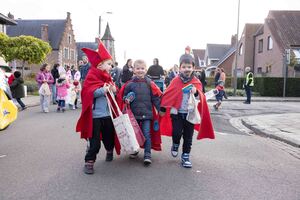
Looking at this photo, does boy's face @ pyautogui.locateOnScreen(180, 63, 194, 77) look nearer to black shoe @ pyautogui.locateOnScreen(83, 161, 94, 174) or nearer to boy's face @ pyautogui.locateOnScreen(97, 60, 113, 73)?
boy's face @ pyautogui.locateOnScreen(97, 60, 113, 73)

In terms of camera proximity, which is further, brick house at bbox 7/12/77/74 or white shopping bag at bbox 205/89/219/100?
brick house at bbox 7/12/77/74

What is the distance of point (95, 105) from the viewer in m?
5.19

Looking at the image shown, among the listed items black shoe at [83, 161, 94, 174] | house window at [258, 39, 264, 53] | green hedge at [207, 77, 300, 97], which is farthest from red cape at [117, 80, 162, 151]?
house window at [258, 39, 264, 53]

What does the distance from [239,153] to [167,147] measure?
1311 mm

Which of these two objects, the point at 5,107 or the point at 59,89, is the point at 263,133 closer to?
the point at 5,107

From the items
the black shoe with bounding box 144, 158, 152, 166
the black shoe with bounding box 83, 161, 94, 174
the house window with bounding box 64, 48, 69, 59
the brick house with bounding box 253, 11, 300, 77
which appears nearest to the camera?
the black shoe with bounding box 83, 161, 94, 174

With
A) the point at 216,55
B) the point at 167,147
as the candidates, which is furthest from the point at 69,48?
the point at 167,147

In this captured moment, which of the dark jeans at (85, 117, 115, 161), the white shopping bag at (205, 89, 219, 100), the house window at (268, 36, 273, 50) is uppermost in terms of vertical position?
the house window at (268, 36, 273, 50)

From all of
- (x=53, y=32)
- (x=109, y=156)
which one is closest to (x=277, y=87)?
(x=109, y=156)

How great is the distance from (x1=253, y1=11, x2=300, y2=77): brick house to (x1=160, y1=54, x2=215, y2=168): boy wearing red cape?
2856cm

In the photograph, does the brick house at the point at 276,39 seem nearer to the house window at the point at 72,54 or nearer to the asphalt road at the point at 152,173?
the asphalt road at the point at 152,173

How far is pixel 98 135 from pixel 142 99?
34.3 inches

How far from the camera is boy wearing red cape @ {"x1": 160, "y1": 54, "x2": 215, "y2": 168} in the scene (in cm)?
557

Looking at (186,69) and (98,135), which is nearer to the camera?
(98,135)
